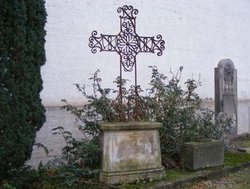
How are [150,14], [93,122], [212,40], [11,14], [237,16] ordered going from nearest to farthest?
[11,14], [93,122], [150,14], [212,40], [237,16]

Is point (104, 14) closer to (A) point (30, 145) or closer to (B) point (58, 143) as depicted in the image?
(B) point (58, 143)

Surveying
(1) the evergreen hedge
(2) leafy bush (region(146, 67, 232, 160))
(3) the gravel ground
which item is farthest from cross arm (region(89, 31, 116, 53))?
(3) the gravel ground

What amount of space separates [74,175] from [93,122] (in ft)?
4.40

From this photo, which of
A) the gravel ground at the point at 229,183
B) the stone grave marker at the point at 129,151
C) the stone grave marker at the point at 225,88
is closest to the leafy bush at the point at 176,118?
the gravel ground at the point at 229,183

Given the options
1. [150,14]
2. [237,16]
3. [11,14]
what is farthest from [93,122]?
[237,16]

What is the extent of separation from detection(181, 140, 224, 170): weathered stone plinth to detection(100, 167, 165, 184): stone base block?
2.64 ft

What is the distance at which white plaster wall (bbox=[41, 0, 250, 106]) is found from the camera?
830 cm

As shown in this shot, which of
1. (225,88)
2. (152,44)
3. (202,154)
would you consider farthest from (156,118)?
(225,88)

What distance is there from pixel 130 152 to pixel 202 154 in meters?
1.55

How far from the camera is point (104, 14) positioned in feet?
29.8

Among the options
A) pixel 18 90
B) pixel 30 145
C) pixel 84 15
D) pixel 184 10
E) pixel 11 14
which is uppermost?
pixel 184 10

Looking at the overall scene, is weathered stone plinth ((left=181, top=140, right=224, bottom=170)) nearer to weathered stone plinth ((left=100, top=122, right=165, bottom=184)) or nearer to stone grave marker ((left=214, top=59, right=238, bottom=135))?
weathered stone plinth ((left=100, top=122, right=165, bottom=184))

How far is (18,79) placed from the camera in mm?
6148

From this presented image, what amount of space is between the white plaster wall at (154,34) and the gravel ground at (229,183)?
3279mm
